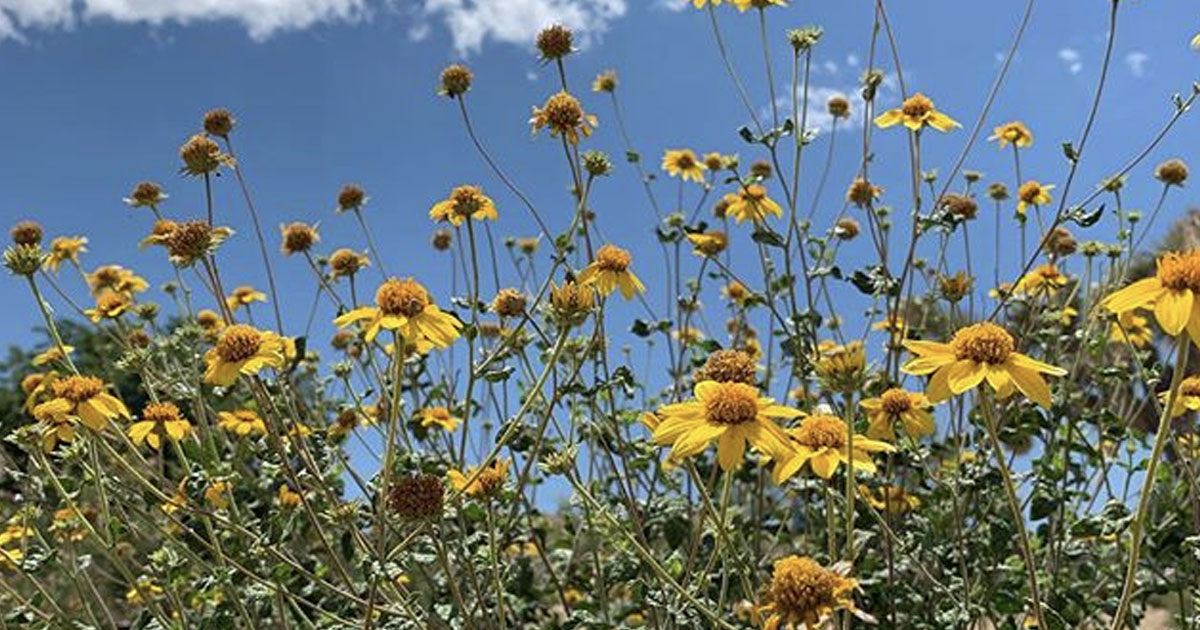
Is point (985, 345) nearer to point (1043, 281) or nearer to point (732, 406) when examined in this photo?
point (732, 406)

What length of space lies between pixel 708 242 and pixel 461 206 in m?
1.25

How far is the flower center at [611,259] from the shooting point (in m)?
3.05

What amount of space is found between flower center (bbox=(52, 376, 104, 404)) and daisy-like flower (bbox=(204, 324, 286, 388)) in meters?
0.42

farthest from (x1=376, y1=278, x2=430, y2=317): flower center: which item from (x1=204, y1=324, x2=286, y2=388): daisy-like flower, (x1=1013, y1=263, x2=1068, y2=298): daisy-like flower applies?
(x1=1013, y1=263, x2=1068, y2=298): daisy-like flower

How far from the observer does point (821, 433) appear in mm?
2191

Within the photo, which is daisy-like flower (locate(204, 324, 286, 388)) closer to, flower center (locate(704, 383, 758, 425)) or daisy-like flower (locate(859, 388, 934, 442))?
flower center (locate(704, 383, 758, 425))

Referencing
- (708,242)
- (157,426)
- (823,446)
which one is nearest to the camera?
(823,446)

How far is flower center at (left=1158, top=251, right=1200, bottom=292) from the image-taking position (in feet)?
5.85

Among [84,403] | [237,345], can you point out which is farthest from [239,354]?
[84,403]

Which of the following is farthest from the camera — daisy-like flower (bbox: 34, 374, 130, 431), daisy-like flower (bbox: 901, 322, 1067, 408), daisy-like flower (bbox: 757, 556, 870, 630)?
daisy-like flower (bbox: 34, 374, 130, 431)

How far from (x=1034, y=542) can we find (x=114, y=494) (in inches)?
127

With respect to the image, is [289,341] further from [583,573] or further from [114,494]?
[583,573]

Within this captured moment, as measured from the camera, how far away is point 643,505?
13.3ft

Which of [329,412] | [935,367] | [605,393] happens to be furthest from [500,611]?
[329,412]
